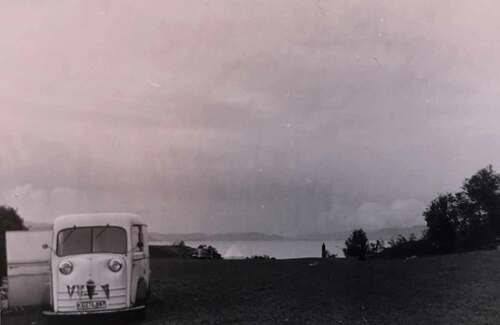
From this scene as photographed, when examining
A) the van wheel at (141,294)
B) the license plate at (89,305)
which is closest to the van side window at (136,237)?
the van wheel at (141,294)

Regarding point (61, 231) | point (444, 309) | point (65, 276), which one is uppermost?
point (61, 231)

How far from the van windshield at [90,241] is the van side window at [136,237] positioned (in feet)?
1.08

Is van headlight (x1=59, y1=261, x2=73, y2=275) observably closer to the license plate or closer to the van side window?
the license plate

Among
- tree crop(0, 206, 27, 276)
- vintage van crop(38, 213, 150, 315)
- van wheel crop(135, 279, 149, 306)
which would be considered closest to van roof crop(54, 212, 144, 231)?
vintage van crop(38, 213, 150, 315)

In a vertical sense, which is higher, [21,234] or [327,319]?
[21,234]

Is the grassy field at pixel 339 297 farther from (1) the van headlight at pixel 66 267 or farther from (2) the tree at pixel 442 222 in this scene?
(2) the tree at pixel 442 222

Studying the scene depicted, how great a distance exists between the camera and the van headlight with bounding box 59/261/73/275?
11.5 meters

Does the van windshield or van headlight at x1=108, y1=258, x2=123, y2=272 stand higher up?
the van windshield

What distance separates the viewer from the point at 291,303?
14484 mm

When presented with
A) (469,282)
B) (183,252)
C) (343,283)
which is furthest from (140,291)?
(183,252)

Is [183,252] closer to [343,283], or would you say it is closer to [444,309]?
[343,283]

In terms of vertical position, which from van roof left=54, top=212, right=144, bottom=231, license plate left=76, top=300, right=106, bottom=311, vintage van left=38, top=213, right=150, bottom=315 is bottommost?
license plate left=76, top=300, right=106, bottom=311

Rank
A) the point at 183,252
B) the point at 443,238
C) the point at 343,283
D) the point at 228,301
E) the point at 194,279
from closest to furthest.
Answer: the point at 228,301 → the point at 343,283 → the point at 194,279 → the point at 443,238 → the point at 183,252

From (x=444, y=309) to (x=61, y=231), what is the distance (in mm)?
7725
